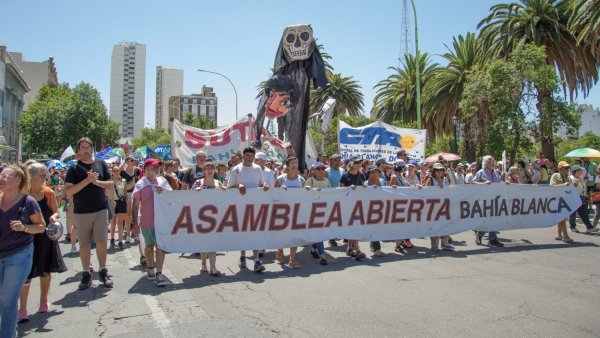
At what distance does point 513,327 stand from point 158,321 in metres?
3.61

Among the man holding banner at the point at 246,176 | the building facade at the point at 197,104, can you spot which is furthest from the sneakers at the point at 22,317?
the building facade at the point at 197,104

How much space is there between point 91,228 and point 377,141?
453 inches

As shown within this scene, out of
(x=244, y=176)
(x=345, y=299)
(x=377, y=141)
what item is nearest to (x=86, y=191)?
(x=244, y=176)

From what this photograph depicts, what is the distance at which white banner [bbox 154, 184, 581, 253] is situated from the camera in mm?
7047

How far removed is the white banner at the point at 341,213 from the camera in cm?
705

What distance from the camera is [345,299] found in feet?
18.1

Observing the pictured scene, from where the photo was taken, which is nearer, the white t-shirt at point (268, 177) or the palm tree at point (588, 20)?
the white t-shirt at point (268, 177)

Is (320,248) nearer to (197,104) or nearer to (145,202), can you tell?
(145,202)

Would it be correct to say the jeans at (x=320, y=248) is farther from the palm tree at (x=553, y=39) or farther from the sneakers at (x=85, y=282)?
the palm tree at (x=553, y=39)

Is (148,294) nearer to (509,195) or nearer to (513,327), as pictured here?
(513,327)

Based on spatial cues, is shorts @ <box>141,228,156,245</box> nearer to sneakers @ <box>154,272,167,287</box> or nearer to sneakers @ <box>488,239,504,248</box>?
sneakers @ <box>154,272,167,287</box>

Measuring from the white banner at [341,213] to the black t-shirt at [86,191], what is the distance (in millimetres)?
875

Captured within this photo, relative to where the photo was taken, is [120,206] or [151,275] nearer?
[151,275]

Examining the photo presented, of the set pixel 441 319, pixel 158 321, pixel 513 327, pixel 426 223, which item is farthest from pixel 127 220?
pixel 513 327
